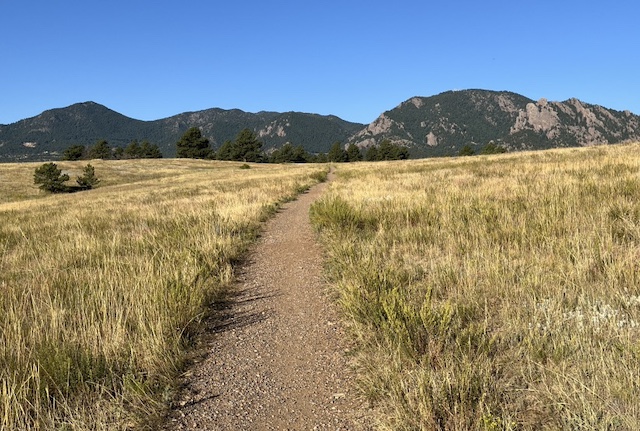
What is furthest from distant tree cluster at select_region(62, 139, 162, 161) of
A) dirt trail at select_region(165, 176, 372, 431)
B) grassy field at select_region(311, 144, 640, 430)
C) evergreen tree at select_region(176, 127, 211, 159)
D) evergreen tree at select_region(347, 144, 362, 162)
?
dirt trail at select_region(165, 176, 372, 431)

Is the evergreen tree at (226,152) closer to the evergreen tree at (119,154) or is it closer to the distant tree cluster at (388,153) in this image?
the evergreen tree at (119,154)

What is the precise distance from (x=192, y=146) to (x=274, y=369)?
112 meters

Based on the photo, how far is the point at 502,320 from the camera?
11.8 feet

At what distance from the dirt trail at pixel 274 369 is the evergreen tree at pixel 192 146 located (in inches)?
4219

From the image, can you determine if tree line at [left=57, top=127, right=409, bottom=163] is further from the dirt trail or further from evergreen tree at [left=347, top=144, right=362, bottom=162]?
the dirt trail

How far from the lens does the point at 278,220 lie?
1273 centimetres

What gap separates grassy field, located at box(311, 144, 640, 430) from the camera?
2312 mm

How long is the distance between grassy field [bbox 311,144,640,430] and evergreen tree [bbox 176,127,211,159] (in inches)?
4172

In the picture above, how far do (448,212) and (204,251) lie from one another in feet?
18.9

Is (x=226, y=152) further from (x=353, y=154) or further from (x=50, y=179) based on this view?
(x=50, y=179)

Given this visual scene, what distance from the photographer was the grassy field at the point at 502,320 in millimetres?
2312

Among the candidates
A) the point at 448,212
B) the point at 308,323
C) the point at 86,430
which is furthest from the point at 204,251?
the point at 448,212

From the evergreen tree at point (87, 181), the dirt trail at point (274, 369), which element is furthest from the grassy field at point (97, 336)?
the evergreen tree at point (87, 181)

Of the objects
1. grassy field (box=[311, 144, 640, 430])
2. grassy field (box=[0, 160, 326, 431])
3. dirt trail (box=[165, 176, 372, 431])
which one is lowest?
dirt trail (box=[165, 176, 372, 431])
